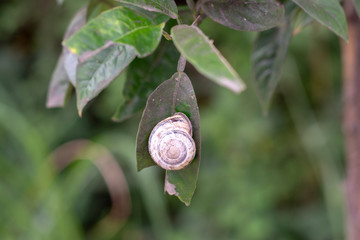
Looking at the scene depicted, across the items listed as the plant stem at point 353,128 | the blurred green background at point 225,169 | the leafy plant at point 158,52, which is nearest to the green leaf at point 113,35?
the leafy plant at point 158,52

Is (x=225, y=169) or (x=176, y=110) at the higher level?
(x=176, y=110)

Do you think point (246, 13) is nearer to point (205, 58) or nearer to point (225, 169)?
point (205, 58)

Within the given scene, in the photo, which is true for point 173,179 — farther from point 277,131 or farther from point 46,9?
point 46,9

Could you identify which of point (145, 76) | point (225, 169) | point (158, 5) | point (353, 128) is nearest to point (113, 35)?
point (158, 5)

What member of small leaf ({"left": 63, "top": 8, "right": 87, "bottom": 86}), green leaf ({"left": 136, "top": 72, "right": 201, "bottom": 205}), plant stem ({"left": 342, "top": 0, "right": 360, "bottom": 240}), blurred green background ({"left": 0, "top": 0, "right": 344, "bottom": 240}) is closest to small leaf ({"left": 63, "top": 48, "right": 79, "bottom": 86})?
small leaf ({"left": 63, "top": 8, "right": 87, "bottom": 86})

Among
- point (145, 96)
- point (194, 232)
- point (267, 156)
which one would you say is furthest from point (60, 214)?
point (145, 96)

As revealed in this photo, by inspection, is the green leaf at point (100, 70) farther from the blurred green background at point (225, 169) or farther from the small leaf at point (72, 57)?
the blurred green background at point (225, 169)

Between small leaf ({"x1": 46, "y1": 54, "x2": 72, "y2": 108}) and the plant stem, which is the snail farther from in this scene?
the plant stem
